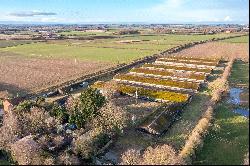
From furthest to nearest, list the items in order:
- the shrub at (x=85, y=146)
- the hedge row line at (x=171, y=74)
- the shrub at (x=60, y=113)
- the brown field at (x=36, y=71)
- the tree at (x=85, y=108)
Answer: the hedge row line at (x=171, y=74) < the brown field at (x=36, y=71) < the shrub at (x=60, y=113) < the tree at (x=85, y=108) < the shrub at (x=85, y=146)

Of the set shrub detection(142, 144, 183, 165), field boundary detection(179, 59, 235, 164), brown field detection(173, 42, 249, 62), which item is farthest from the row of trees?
brown field detection(173, 42, 249, 62)

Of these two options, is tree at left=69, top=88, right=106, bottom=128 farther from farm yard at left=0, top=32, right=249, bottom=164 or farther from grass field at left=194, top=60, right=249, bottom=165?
grass field at left=194, top=60, right=249, bottom=165

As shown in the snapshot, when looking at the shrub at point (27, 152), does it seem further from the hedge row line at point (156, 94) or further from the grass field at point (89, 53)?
the grass field at point (89, 53)

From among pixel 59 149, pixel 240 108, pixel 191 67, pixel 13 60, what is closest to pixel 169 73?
pixel 191 67

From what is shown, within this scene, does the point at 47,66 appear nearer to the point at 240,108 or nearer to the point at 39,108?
the point at 39,108

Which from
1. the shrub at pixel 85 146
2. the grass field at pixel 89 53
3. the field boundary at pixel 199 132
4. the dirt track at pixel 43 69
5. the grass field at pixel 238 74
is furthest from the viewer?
the grass field at pixel 89 53

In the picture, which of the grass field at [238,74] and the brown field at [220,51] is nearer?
the grass field at [238,74]

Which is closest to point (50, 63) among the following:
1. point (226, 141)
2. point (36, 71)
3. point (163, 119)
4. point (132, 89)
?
point (36, 71)

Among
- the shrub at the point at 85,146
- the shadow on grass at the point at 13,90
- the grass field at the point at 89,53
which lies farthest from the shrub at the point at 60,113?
the grass field at the point at 89,53
